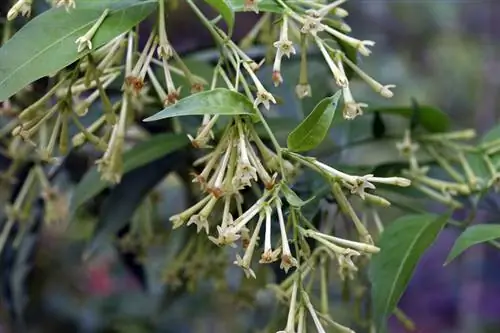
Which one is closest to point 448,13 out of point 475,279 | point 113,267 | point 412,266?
point 475,279

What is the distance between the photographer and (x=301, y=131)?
0.53 meters

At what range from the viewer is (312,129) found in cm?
53

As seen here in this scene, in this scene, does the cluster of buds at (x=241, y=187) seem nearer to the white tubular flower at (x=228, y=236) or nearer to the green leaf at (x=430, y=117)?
the white tubular flower at (x=228, y=236)

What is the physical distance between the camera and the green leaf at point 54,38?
521 millimetres

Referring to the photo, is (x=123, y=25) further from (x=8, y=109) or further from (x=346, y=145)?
(x=346, y=145)

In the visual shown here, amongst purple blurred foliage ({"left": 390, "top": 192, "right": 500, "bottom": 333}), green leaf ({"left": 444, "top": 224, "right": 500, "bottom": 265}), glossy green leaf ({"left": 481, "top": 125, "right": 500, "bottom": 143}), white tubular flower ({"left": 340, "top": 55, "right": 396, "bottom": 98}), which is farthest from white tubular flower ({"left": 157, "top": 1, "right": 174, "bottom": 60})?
purple blurred foliage ({"left": 390, "top": 192, "right": 500, "bottom": 333})

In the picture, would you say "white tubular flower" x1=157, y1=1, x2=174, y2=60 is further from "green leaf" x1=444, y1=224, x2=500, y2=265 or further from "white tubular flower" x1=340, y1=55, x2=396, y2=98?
"green leaf" x1=444, y1=224, x2=500, y2=265

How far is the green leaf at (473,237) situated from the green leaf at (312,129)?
12 cm

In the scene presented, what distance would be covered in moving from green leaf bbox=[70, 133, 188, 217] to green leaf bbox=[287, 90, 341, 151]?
201 mm

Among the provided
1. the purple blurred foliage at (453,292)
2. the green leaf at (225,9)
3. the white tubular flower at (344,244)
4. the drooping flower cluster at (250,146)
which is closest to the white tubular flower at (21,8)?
the drooping flower cluster at (250,146)

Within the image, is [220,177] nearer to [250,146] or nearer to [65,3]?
[250,146]

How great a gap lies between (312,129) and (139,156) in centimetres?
23

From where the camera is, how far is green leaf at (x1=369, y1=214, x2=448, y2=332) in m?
0.59

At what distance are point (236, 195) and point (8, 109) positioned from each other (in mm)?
265
